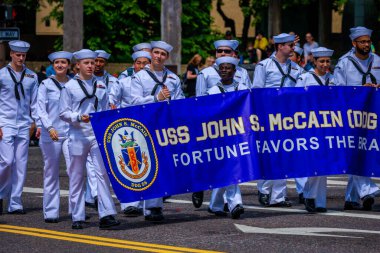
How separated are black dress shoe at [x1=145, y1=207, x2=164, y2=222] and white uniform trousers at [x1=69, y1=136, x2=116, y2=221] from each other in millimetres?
714

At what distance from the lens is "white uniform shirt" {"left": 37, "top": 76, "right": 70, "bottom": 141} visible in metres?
15.6

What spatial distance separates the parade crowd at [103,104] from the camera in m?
14.5

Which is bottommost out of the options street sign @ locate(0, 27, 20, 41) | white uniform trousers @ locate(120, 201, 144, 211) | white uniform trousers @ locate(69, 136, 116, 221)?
white uniform trousers @ locate(120, 201, 144, 211)

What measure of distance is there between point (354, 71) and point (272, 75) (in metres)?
1.30

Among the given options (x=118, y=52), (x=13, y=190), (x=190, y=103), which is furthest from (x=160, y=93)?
(x=118, y=52)

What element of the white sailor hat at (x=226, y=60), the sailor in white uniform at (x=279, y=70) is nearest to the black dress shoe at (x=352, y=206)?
the sailor in white uniform at (x=279, y=70)

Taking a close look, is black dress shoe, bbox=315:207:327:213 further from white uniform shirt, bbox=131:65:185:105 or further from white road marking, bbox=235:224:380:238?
white uniform shirt, bbox=131:65:185:105

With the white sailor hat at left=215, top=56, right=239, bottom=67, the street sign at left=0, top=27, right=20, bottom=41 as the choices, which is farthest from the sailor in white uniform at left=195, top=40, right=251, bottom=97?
the street sign at left=0, top=27, right=20, bottom=41

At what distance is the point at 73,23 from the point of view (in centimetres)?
3219

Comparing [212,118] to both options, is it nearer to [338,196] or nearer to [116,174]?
[116,174]

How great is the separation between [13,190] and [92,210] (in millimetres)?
1065

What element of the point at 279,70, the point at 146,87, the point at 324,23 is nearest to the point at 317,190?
the point at 279,70

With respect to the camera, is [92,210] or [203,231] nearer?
[203,231]

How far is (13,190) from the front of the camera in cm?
1628
